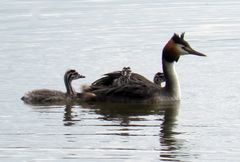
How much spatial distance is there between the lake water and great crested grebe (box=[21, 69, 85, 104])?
0.50ft

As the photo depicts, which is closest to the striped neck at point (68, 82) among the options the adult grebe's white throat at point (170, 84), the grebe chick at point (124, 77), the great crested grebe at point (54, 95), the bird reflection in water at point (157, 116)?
the great crested grebe at point (54, 95)

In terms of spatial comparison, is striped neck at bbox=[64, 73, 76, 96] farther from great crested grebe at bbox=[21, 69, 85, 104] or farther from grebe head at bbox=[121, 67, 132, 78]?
grebe head at bbox=[121, 67, 132, 78]

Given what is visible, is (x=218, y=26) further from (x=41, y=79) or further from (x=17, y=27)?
(x=41, y=79)

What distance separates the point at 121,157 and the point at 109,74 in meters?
4.70

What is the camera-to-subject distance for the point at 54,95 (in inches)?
673

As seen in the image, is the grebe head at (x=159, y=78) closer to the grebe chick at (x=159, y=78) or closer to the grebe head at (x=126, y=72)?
the grebe chick at (x=159, y=78)

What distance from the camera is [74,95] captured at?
57.0 ft


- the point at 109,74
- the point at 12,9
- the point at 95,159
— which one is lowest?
the point at 95,159

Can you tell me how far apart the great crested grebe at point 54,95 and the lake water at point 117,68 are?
152mm

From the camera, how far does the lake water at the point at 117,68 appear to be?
13.6 meters

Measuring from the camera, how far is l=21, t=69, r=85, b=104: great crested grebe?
16.9 metres

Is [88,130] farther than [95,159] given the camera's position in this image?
Yes

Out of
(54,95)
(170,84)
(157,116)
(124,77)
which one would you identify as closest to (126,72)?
(124,77)

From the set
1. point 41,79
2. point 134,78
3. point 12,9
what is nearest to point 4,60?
point 41,79
